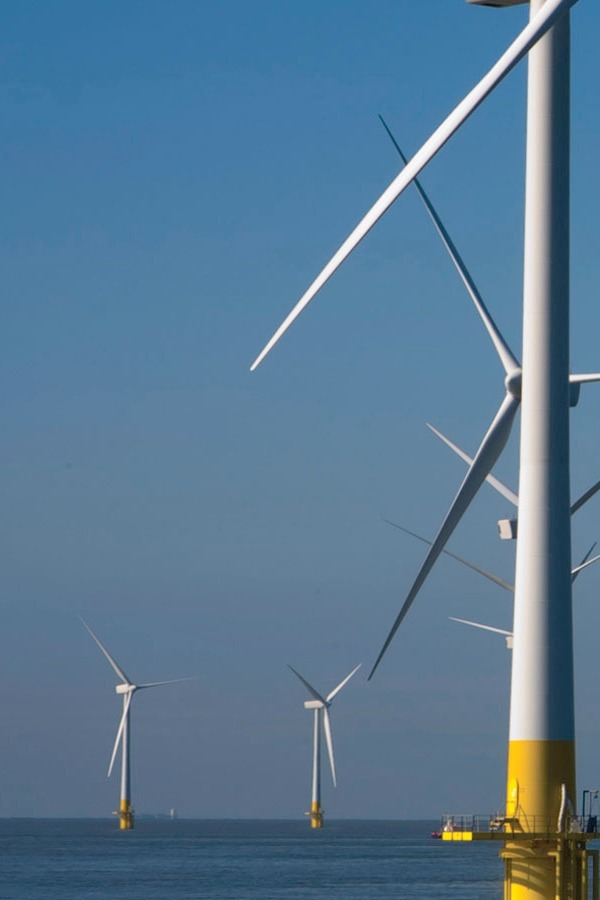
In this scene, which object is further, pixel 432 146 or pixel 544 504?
pixel 544 504

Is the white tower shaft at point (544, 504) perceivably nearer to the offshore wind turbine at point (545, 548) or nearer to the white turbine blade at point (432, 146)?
the offshore wind turbine at point (545, 548)

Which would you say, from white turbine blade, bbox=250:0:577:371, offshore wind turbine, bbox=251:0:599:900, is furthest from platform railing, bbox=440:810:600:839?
white turbine blade, bbox=250:0:577:371

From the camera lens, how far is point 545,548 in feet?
137

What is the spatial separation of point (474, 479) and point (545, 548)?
534 centimetres

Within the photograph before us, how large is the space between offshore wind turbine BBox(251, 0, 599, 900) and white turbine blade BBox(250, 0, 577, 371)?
305 inches

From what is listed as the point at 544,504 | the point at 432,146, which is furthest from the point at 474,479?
the point at 432,146

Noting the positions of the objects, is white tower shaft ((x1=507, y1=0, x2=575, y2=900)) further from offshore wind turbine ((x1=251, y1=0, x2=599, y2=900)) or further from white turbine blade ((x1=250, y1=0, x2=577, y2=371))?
white turbine blade ((x1=250, y1=0, x2=577, y2=371))

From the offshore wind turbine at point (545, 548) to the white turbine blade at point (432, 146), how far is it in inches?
305

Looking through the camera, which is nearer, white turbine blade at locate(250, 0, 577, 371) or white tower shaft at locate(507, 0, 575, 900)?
white turbine blade at locate(250, 0, 577, 371)

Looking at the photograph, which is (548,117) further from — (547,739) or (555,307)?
(547,739)

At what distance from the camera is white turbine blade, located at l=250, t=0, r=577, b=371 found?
3212 cm

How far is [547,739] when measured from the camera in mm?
41281

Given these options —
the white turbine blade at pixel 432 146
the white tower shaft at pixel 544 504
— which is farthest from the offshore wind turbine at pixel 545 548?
the white turbine blade at pixel 432 146

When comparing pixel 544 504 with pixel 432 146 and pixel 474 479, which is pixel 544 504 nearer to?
pixel 474 479
